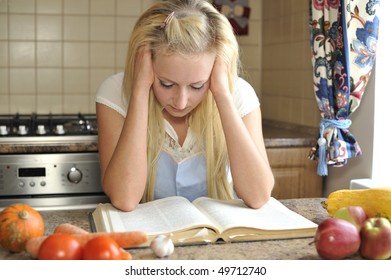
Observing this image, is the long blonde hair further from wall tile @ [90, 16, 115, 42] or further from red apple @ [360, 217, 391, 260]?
wall tile @ [90, 16, 115, 42]

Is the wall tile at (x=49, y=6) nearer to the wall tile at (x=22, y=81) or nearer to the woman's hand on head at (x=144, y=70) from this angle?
the wall tile at (x=22, y=81)

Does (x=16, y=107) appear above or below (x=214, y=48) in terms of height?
below

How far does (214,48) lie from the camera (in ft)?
5.04

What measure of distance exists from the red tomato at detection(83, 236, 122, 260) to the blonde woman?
1.40 ft

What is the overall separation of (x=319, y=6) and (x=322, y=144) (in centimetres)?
53

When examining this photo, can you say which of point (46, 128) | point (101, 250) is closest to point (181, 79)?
point (101, 250)

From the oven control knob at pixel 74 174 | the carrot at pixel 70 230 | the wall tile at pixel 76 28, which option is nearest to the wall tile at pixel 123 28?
the wall tile at pixel 76 28

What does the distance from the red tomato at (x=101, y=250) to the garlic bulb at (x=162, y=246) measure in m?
0.10

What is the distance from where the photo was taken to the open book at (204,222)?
1.15 m

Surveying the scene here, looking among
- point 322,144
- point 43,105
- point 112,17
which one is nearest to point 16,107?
point 43,105

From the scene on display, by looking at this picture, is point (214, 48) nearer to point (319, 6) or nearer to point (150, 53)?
point (150, 53)

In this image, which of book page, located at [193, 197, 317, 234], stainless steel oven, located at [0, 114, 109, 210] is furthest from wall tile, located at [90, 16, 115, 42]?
book page, located at [193, 197, 317, 234]

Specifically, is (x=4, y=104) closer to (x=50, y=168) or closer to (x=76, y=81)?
(x=76, y=81)

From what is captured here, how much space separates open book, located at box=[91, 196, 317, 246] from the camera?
3.77 ft
